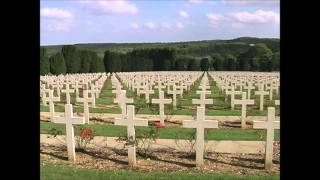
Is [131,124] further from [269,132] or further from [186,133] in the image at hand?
[186,133]

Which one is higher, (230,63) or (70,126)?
(230,63)

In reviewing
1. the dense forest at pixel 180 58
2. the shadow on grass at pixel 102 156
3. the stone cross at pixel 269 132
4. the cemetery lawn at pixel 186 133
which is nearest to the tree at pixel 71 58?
the dense forest at pixel 180 58

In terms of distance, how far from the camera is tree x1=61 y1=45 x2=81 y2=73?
35656 mm

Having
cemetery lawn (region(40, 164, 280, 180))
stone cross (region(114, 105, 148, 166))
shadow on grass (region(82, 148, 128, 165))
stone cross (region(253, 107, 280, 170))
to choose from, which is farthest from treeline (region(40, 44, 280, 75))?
stone cross (region(253, 107, 280, 170))

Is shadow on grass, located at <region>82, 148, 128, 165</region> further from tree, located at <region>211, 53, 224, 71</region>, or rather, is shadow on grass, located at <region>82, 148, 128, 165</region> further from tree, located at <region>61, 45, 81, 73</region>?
tree, located at <region>211, 53, 224, 71</region>

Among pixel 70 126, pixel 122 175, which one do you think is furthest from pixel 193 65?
pixel 122 175

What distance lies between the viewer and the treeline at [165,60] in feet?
125

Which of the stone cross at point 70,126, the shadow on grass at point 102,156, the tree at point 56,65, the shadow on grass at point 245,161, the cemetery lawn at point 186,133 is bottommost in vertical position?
the shadow on grass at point 245,161

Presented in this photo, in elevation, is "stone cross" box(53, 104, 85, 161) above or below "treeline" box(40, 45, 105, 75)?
below

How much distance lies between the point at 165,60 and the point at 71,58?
55.7 feet

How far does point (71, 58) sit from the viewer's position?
3619cm

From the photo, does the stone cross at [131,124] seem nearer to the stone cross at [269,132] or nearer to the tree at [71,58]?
the stone cross at [269,132]
